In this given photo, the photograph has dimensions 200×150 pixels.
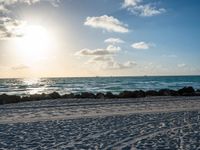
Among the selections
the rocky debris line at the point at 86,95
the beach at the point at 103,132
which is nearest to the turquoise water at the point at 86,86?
the rocky debris line at the point at 86,95

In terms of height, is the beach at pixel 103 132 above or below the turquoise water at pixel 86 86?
below

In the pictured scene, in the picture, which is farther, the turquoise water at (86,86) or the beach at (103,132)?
the turquoise water at (86,86)

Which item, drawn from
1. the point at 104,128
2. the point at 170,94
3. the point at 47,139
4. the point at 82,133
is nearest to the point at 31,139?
the point at 47,139

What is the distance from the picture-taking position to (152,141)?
1081cm

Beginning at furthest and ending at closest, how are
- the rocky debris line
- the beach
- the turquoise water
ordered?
1. the turquoise water
2. the rocky debris line
3. the beach

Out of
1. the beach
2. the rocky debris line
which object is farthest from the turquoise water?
the beach

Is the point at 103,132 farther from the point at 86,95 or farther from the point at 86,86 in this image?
the point at 86,86

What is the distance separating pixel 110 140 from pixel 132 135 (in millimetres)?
1094

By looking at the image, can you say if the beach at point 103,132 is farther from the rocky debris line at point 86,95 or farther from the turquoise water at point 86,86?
the turquoise water at point 86,86

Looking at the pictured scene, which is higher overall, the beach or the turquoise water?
the turquoise water

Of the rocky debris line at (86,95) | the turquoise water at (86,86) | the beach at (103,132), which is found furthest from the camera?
the turquoise water at (86,86)

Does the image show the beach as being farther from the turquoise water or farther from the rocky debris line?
the turquoise water

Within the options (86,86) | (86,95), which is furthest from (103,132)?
(86,86)

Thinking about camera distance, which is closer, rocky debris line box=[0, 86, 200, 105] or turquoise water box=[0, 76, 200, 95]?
rocky debris line box=[0, 86, 200, 105]
